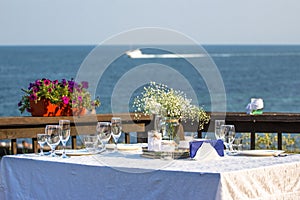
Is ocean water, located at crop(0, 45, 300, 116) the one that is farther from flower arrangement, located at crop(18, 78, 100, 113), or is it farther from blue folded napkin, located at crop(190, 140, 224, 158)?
blue folded napkin, located at crop(190, 140, 224, 158)

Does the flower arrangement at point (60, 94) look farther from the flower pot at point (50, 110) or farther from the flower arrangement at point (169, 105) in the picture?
the flower arrangement at point (169, 105)

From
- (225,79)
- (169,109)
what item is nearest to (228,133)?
(169,109)

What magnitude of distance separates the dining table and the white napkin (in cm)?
4

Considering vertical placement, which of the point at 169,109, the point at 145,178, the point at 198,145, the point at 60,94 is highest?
the point at 60,94

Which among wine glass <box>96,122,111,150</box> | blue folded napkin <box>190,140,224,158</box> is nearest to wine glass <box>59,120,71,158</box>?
wine glass <box>96,122,111,150</box>

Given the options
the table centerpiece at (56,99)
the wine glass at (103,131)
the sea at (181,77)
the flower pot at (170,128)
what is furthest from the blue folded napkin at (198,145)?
the sea at (181,77)

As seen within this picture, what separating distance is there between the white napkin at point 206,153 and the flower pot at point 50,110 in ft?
5.79

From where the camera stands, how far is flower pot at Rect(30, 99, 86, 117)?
5.55 m

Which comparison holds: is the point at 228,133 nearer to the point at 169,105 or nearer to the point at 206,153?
the point at 206,153

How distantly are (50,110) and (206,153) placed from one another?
6.20ft

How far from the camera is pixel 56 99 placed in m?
5.57

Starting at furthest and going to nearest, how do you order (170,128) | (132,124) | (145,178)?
(132,124)
(170,128)
(145,178)
